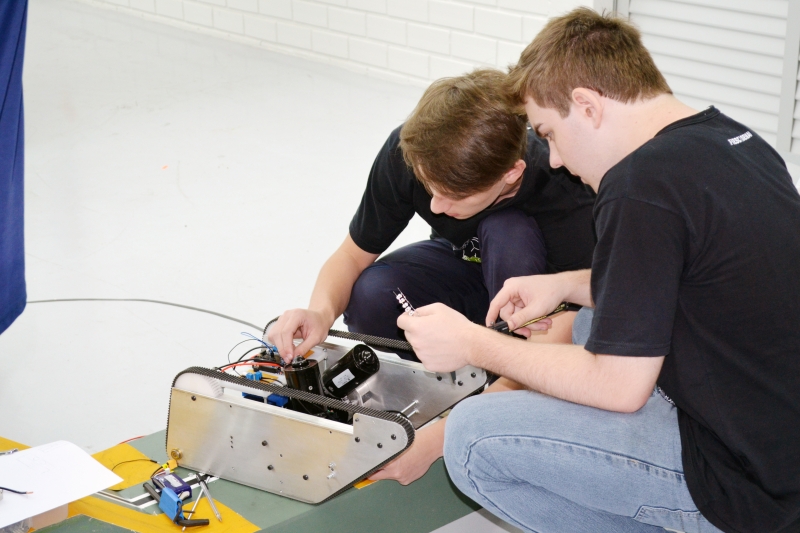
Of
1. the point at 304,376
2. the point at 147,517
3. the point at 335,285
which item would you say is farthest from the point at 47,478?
the point at 335,285

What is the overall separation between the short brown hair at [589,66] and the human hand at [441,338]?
380 millimetres

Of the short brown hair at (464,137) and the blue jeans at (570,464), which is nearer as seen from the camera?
the blue jeans at (570,464)

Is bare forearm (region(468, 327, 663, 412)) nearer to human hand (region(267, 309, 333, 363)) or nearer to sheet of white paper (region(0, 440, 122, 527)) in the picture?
human hand (region(267, 309, 333, 363))

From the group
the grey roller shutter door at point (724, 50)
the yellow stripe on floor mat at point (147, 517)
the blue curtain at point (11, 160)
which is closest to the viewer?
the yellow stripe on floor mat at point (147, 517)

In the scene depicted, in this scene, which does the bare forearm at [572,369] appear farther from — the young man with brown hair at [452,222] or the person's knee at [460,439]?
the young man with brown hair at [452,222]

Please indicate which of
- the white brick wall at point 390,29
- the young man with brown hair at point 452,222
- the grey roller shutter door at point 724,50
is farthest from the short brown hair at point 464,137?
the white brick wall at point 390,29

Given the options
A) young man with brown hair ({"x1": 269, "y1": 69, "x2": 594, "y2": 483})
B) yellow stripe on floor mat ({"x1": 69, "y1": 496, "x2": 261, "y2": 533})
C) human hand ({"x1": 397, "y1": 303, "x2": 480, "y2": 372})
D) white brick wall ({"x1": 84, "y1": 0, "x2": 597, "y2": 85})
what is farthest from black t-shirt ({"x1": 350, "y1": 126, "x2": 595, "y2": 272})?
white brick wall ({"x1": 84, "y1": 0, "x2": 597, "y2": 85})

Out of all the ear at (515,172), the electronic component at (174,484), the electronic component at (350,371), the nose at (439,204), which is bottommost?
the electronic component at (174,484)

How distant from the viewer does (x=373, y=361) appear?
1.74 metres

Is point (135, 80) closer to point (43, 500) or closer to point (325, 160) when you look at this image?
point (325, 160)

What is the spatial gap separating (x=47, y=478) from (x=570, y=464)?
0.91 m

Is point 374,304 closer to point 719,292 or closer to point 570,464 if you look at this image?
point 570,464

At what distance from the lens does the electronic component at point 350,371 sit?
5.71 feet

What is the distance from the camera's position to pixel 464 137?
1.70 m
